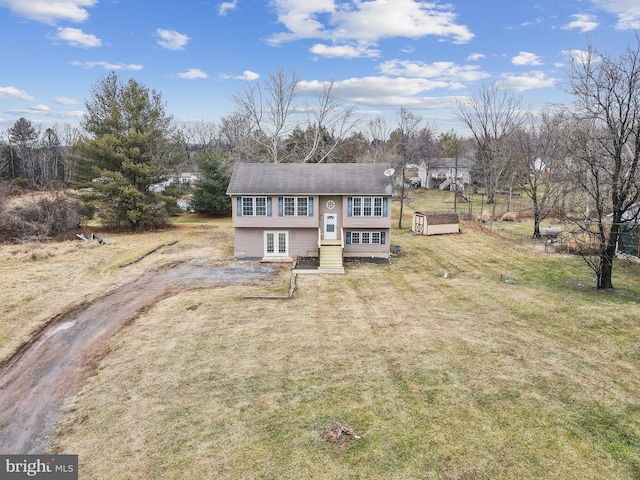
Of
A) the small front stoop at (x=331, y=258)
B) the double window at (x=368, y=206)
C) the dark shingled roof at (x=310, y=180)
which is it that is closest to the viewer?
the small front stoop at (x=331, y=258)

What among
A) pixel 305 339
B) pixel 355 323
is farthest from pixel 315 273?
pixel 305 339

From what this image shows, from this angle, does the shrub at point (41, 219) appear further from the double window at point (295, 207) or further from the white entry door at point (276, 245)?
the double window at point (295, 207)

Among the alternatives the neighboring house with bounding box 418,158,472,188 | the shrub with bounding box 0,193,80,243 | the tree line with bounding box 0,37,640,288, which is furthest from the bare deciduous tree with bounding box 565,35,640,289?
the neighboring house with bounding box 418,158,472,188

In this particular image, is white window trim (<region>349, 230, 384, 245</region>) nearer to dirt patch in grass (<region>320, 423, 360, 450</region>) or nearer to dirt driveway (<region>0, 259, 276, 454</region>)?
dirt driveway (<region>0, 259, 276, 454</region>)

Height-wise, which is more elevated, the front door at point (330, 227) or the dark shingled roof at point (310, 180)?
the dark shingled roof at point (310, 180)

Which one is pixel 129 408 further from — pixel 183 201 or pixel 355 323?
pixel 183 201

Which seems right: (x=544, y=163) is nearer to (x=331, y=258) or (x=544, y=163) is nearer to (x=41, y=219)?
(x=331, y=258)

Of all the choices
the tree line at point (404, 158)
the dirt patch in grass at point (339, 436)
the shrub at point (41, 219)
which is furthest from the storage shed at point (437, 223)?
the shrub at point (41, 219)
